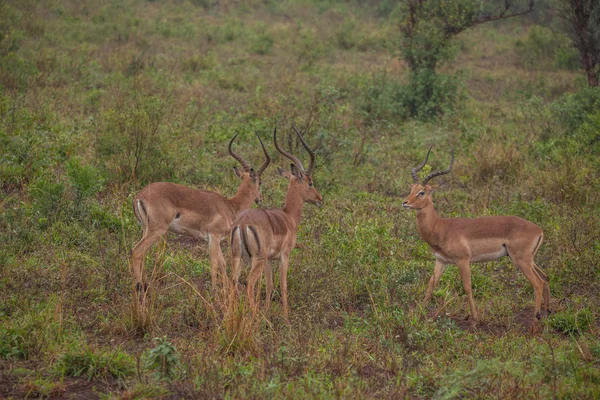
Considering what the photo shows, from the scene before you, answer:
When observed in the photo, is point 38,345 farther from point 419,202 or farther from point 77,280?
point 419,202

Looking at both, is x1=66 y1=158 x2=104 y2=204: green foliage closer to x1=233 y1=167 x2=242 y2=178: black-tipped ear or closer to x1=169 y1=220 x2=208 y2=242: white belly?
x1=169 y1=220 x2=208 y2=242: white belly

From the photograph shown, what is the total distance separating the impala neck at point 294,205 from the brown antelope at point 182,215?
21.2 inches

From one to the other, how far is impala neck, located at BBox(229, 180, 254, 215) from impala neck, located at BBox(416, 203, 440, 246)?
5.17 ft

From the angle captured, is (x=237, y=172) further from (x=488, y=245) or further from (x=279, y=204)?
(x=488, y=245)

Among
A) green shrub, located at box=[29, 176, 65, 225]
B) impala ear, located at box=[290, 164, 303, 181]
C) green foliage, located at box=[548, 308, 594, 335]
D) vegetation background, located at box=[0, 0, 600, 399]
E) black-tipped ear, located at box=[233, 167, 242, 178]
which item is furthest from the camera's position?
black-tipped ear, located at box=[233, 167, 242, 178]

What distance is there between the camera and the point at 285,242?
18.8 feet

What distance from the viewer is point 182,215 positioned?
6.20 meters

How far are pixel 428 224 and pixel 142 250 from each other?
7.75ft

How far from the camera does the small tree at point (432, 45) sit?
40.2ft

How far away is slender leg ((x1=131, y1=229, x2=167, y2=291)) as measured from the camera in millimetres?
5715

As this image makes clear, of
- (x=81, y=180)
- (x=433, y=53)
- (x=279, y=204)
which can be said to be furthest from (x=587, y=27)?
(x=81, y=180)

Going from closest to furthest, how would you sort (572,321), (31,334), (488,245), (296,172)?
(31,334)
(572,321)
(488,245)
(296,172)

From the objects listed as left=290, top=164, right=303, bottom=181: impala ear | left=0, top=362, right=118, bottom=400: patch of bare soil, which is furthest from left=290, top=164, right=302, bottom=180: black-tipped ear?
left=0, top=362, right=118, bottom=400: patch of bare soil

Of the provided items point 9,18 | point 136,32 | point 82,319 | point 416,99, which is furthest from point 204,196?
point 136,32
